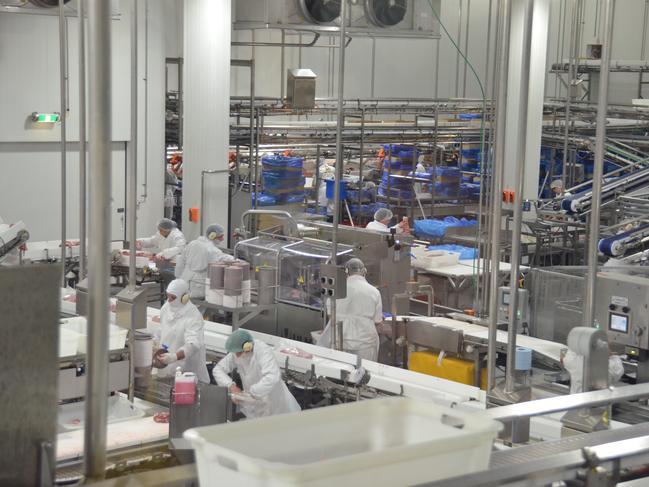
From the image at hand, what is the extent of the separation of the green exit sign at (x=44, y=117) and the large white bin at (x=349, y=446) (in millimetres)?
7852

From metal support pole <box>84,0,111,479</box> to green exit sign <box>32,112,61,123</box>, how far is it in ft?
25.8

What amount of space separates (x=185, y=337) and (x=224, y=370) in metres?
0.43

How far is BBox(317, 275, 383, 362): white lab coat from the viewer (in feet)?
22.0

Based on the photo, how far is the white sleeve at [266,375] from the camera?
202 inches

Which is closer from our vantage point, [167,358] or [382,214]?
[167,358]

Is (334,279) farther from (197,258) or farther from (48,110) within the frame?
(48,110)

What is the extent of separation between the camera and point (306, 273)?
694 centimetres

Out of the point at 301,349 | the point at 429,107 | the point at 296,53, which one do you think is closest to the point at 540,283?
the point at 301,349

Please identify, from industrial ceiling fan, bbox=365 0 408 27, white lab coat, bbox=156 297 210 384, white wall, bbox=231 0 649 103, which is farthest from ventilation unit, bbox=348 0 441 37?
white wall, bbox=231 0 649 103

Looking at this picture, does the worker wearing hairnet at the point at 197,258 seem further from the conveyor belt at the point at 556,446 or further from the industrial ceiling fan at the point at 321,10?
the conveyor belt at the point at 556,446

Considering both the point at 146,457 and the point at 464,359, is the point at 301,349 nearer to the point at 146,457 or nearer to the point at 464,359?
the point at 464,359

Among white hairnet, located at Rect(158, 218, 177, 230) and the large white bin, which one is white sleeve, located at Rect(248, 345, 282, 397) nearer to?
the large white bin

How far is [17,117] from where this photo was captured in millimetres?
9016

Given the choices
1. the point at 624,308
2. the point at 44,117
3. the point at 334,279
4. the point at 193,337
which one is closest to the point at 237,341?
the point at 193,337
